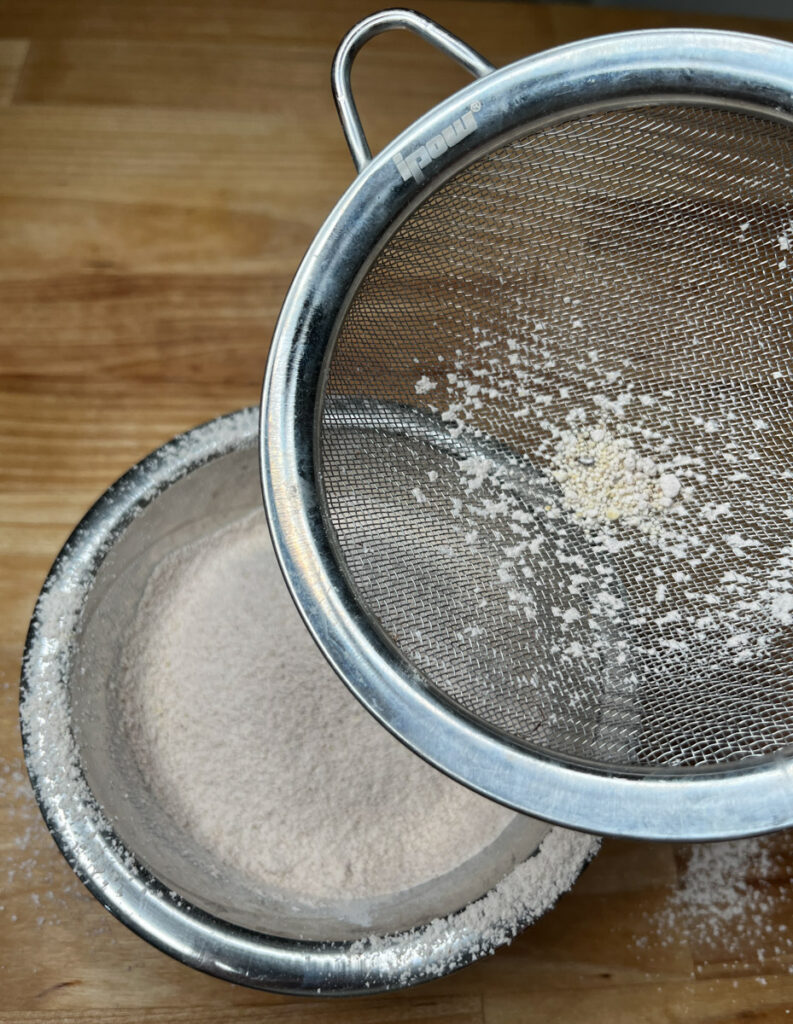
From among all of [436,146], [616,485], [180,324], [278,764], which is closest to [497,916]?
[278,764]

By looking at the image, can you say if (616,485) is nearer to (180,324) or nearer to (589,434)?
(589,434)

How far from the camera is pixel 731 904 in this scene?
2.93ft

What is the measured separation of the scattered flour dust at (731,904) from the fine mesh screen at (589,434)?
234 millimetres

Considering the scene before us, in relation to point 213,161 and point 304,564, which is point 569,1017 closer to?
point 304,564

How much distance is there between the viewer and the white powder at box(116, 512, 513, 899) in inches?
31.3

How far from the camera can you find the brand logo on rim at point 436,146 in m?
0.70

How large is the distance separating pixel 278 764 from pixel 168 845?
0.38 feet

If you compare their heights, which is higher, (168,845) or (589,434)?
(589,434)

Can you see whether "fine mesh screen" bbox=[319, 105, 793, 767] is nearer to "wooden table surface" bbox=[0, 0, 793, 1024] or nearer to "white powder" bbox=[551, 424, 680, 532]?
"white powder" bbox=[551, 424, 680, 532]

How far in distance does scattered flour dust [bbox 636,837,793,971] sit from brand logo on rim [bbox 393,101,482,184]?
685mm

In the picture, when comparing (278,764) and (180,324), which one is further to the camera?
(180,324)

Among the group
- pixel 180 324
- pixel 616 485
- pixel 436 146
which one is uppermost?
pixel 436 146

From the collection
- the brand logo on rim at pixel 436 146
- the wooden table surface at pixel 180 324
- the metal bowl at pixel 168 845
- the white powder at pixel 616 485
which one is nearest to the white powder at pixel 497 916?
the metal bowl at pixel 168 845

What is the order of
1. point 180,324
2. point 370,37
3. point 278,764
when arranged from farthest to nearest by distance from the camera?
point 180,324
point 278,764
point 370,37
